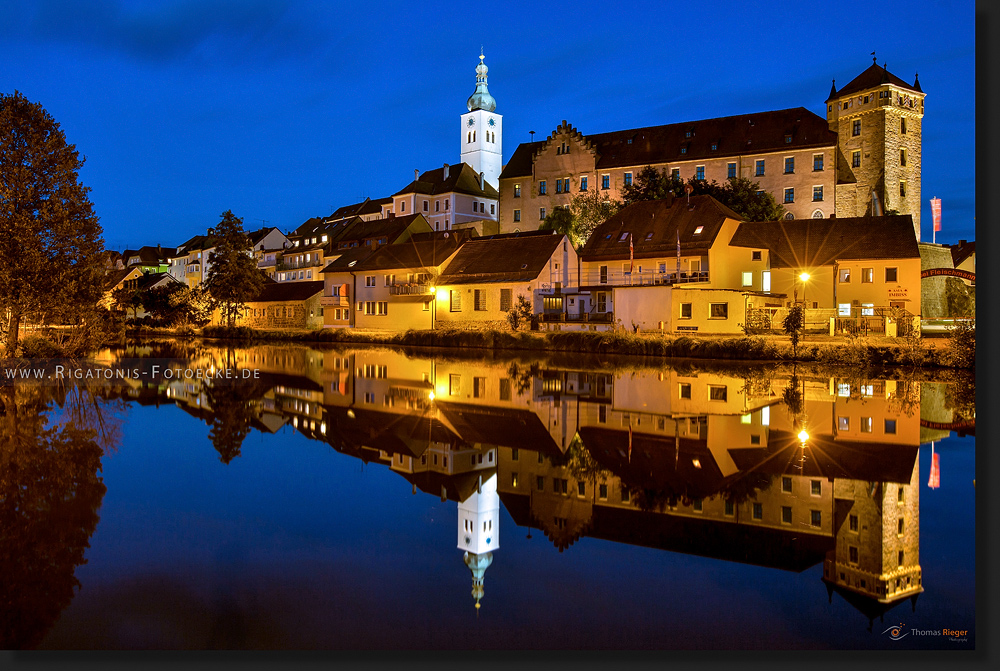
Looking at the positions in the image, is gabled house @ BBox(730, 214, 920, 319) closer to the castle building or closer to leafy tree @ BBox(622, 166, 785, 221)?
leafy tree @ BBox(622, 166, 785, 221)

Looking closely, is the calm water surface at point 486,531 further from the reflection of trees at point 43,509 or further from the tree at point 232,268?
the tree at point 232,268

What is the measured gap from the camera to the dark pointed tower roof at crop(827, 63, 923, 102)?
60.3 m

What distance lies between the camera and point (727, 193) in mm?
55031

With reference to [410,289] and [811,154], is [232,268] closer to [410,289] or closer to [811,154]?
[410,289]

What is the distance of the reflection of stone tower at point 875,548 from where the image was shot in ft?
16.5

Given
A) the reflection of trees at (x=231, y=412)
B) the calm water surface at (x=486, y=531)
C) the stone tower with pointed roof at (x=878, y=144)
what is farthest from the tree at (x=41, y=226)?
the stone tower with pointed roof at (x=878, y=144)

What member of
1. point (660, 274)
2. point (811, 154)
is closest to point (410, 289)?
point (660, 274)

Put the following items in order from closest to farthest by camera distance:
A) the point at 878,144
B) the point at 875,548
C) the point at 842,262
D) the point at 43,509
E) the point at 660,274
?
the point at 875,548 < the point at 43,509 < the point at 842,262 < the point at 660,274 < the point at 878,144

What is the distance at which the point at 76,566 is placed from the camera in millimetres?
5176

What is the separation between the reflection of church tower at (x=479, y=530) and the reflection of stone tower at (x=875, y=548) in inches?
97.1

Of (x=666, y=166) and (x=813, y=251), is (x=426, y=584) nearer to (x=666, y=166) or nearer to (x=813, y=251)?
(x=813, y=251)

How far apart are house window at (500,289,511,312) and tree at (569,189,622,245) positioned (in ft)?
42.2

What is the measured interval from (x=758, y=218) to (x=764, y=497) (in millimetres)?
51115

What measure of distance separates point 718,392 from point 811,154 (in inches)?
1967
